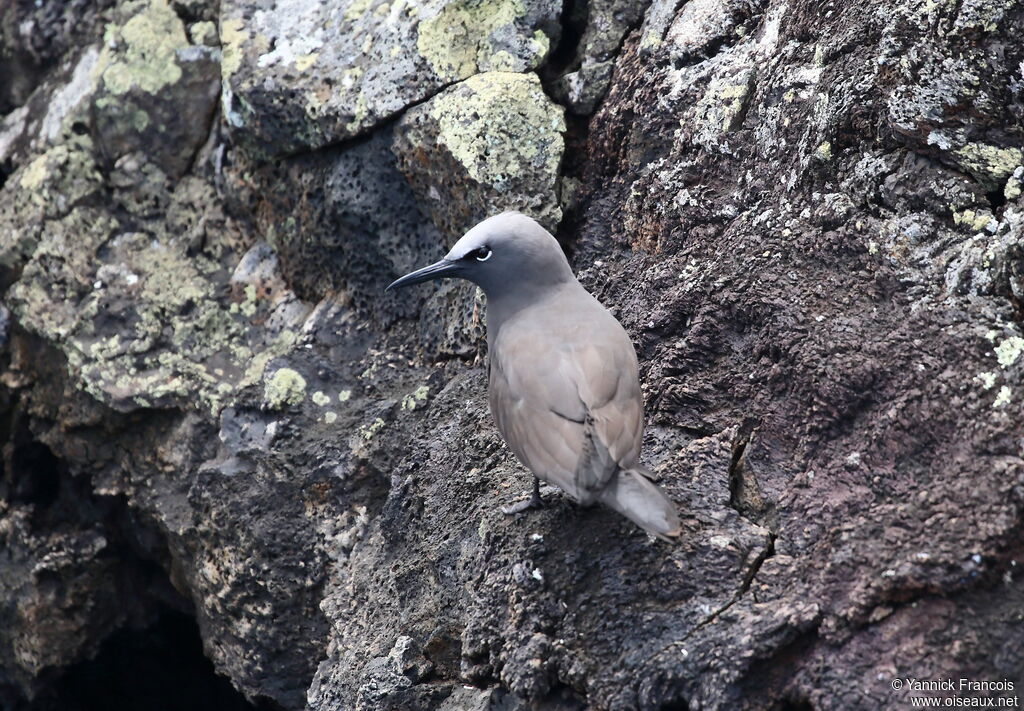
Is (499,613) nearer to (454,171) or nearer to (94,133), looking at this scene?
(454,171)

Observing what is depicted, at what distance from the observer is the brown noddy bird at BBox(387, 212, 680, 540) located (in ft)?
9.88

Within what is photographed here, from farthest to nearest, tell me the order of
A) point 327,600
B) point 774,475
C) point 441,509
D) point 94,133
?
point 94,133, point 327,600, point 441,509, point 774,475

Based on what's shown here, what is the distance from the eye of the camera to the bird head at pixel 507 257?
147 inches

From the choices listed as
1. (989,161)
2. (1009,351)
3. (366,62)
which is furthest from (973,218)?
(366,62)

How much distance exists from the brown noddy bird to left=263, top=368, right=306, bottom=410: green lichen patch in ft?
2.56

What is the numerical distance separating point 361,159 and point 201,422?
1306mm

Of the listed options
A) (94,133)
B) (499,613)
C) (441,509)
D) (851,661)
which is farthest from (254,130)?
(851,661)

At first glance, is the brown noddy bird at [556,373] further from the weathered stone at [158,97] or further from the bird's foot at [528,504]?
the weathered stone at [158,97]

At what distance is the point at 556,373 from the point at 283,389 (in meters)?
1.46

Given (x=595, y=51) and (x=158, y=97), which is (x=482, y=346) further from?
(x=158, y=97)

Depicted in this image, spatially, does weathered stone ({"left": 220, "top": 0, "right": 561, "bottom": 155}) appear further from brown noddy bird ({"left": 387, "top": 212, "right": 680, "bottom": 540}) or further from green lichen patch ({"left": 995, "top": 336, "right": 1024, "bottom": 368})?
green lichen patch ({"left": 995, "top": 336, "right": 1024, "bottom": 368})

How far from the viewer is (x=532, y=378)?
11.1 ft

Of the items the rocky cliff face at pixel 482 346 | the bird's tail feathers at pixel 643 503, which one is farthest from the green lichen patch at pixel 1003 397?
the bird's tail feathers at pixel 643 503

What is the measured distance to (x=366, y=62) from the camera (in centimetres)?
432
